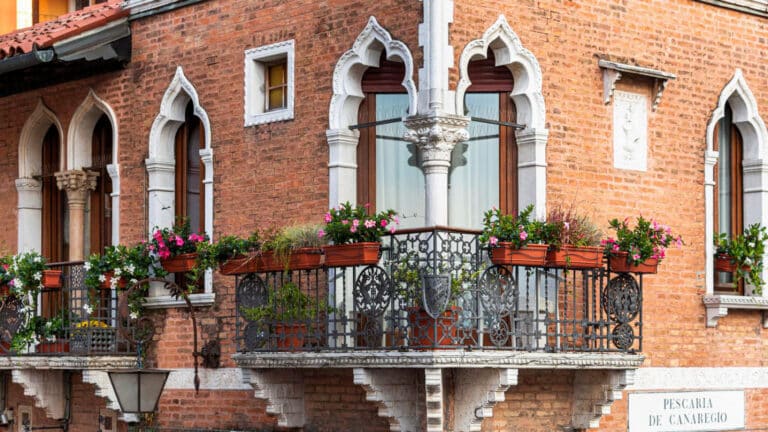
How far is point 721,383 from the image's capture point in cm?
1739

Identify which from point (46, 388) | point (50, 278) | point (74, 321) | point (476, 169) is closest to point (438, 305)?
point (476, 169)

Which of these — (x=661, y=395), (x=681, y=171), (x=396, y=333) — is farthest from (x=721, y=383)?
(x=396, y=333)

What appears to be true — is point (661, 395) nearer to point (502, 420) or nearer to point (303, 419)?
point (502, 420)

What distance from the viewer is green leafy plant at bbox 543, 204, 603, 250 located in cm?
1494

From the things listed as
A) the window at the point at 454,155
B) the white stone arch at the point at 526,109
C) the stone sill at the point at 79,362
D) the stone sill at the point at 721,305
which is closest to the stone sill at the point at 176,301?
the stone sill at the point at 79,362

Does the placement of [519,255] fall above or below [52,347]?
above

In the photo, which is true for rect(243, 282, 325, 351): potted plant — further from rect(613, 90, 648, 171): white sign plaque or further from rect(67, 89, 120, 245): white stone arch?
rect(613, 90, 648, 171): white sign plaque

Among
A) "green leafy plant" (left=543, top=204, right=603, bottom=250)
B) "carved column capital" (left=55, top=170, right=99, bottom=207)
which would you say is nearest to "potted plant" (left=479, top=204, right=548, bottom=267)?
"green leafy plant" (left=543, top=204, right=603, bottom=250)

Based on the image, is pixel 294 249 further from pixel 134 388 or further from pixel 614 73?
pixel 614 73

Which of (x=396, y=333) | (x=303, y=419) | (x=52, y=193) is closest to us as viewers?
(x=396, y=333)

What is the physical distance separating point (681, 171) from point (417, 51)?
3.42 metres

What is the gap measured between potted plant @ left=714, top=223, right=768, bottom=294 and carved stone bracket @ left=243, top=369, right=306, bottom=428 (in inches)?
183

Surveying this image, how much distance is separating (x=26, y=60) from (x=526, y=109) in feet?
17.5

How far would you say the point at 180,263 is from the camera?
1714 cm
